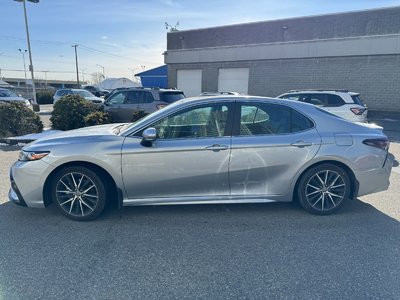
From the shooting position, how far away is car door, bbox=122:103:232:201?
342 cm

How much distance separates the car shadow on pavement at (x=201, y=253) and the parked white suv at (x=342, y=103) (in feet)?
20.9

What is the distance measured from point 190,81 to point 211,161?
810 inches

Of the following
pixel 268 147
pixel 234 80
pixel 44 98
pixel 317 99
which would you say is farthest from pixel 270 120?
pixel 44 98

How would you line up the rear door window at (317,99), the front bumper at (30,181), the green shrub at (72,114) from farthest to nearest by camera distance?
the rear door window at (317,99) < the green shrub at (72,114) < the front bumper at (30,181)

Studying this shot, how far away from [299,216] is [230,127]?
1538mm

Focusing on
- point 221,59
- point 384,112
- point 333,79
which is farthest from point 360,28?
point 221,59

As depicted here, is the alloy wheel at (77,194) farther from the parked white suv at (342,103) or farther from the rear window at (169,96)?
the parked white suv at (342,103)

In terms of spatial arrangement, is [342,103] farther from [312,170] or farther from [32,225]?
[32,225]

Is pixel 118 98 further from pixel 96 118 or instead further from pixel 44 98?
pixel 44 98

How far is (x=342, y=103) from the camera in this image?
9508 millimetres

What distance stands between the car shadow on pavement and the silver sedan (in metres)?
0.28

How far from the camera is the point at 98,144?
11.2ft

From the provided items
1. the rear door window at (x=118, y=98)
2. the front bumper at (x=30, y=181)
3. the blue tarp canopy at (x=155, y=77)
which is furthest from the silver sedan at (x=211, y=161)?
the blue tarp canopy at (x=155, y=77)

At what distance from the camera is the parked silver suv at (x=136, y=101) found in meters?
9.89
